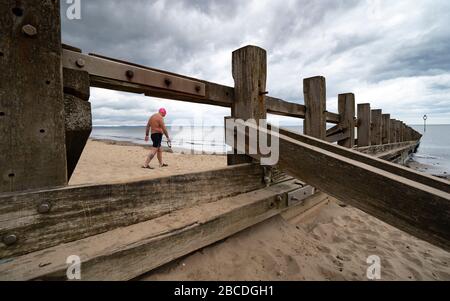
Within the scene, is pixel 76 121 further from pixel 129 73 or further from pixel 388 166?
pixel 388 166

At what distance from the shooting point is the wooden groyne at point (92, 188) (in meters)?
1.04

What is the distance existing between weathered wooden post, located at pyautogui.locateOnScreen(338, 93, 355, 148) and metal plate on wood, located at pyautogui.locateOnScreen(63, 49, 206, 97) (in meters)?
4.10

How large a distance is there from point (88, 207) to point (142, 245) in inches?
15.4

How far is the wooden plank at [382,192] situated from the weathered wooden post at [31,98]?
146 centimetres

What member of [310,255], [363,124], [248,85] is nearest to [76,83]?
[248,85]

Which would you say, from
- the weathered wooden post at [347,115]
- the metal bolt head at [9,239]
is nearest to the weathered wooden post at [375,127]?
the weathered wooden post at [347,115]

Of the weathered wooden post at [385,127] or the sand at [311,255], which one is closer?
the sand at [311,255]

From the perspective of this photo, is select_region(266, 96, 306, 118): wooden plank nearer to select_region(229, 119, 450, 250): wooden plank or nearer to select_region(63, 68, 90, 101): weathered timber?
select_region(229, 119, 450, 250): wooden plank

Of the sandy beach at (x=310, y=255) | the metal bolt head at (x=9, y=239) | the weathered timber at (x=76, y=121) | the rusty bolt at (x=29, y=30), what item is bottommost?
the sandy beach at (x=310, y=255)

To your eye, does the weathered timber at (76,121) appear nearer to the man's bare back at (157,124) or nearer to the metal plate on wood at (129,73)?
the metal plate on wood at (129,73)

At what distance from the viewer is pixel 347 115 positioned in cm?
484

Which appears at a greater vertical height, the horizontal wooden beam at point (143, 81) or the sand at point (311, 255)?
the horizontal wooden beam at point (143, 81)
